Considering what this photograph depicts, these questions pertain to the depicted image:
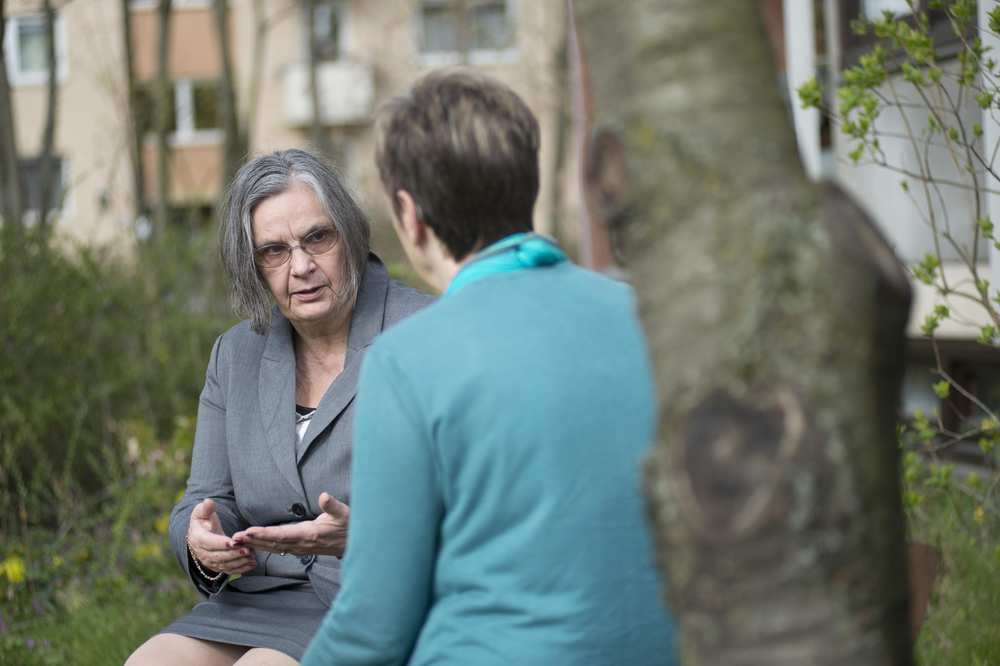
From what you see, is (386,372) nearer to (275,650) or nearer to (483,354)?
(483,354)

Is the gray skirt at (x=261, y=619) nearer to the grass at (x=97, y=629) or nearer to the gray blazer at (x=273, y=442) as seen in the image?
the gray blazer at (x=273, y=442)

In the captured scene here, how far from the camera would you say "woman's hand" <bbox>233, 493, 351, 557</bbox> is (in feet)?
8.97

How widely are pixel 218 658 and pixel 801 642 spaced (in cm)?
196

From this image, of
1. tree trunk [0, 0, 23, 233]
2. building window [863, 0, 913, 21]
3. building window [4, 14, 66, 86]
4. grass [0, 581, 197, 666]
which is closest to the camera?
grass [0, 581, 197, 666]

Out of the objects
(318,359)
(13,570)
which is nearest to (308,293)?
(318,359)

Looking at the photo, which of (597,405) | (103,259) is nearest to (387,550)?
(597,405)

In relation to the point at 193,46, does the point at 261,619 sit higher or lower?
lower

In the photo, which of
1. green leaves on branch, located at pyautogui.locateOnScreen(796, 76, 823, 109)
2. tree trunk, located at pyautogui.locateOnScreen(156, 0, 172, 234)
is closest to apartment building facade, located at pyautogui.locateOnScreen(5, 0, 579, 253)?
tree trunk, located at pyautogui.locateOnScreen(156, 0, 172, 234)

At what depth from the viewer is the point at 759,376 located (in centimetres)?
144

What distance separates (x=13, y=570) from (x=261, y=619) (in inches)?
93.7

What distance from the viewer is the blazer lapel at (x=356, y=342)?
3.13m

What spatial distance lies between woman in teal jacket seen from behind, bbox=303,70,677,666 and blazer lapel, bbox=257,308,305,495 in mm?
1077

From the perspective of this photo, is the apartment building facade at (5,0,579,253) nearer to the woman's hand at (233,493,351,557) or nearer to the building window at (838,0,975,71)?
the building window at (838,0,975,71)

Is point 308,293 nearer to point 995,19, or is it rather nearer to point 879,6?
point 995,19
